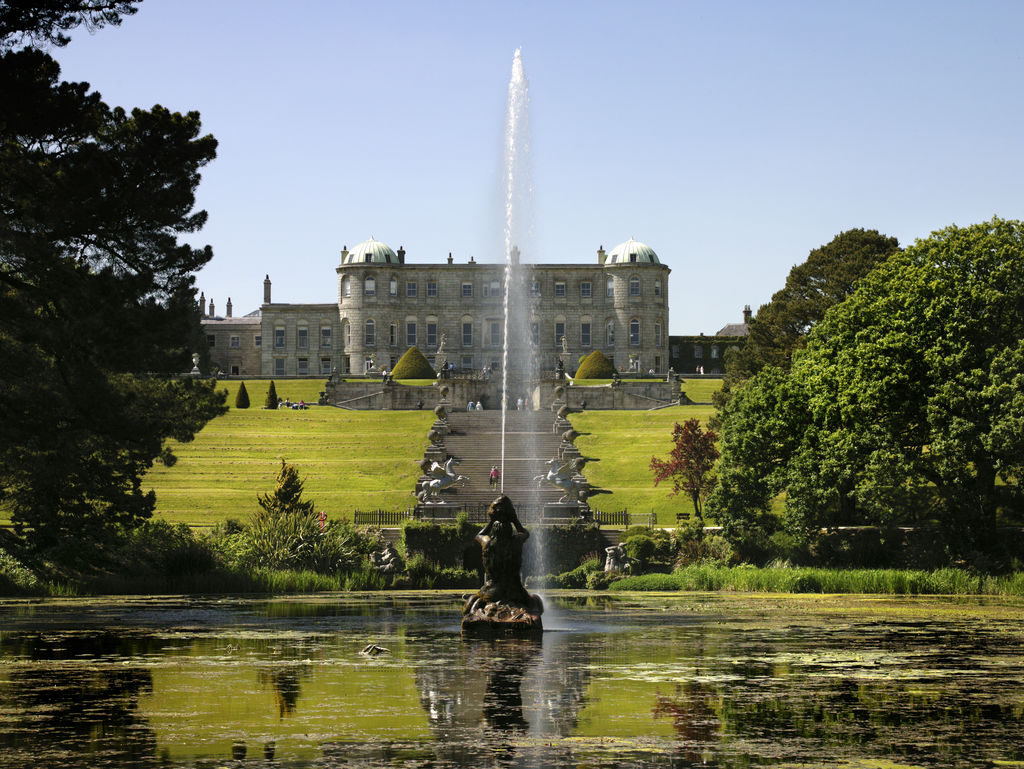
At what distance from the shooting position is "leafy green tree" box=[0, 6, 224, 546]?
24.0 meters

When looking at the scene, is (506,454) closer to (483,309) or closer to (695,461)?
(695,461)

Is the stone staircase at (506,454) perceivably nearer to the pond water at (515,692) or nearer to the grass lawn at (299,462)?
the grass lawn at (299,462)

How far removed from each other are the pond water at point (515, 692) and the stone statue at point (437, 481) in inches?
935

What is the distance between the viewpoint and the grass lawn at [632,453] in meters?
49.8

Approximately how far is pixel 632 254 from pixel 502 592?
→ 9335 centimetres

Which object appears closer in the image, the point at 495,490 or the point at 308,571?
the point at 308,571

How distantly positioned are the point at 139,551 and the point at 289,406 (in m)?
49.0

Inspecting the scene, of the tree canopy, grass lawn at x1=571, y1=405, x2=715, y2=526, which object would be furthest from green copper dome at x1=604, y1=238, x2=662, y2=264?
the tree canopy

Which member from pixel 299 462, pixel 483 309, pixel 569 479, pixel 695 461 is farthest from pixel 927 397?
pixel 483 309

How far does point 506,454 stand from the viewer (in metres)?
56.1

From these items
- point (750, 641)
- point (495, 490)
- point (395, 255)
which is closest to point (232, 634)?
point (750, 641)

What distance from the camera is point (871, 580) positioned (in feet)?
99.6

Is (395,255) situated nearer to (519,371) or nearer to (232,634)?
(519,371)

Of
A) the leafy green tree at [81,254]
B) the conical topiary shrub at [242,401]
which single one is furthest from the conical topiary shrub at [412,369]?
the leafy green tree at [81,254]
